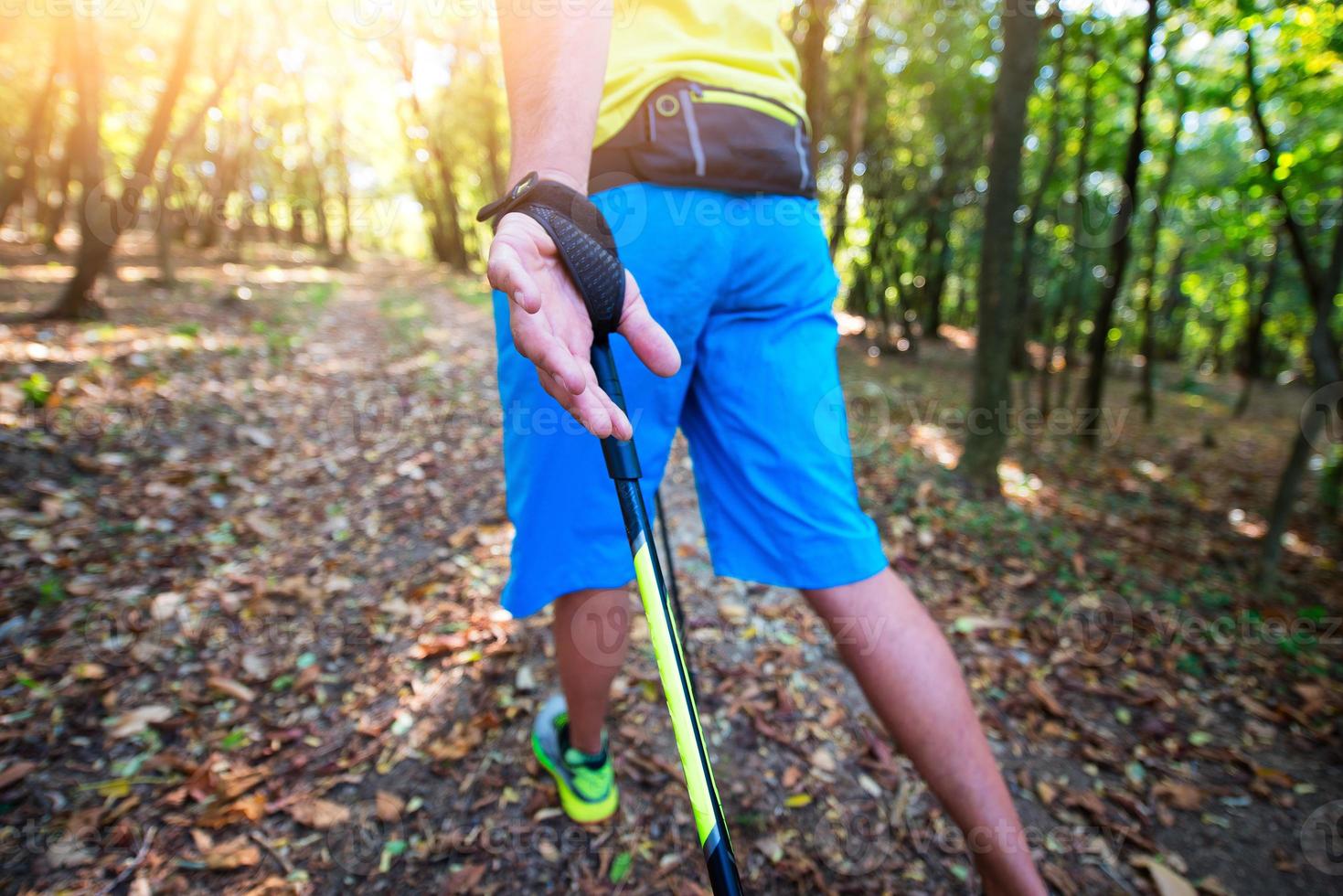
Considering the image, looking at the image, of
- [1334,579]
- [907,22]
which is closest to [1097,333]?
[1334,579]

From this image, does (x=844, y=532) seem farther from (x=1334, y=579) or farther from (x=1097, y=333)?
(x=1097, y=333)

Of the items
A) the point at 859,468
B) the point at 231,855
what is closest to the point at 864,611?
the point at 231,855

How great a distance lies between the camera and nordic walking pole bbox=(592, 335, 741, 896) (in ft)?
3.03

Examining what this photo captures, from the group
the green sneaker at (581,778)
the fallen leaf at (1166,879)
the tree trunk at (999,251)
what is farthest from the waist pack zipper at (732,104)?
the tree trunk at (999,251)

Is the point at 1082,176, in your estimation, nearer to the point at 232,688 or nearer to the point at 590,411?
the point at 590,411

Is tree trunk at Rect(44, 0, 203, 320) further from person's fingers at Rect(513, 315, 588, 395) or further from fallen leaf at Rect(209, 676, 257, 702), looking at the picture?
person's fingers at Rect(513, 315, 588, 395)

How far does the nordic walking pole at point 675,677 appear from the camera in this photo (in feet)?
3.03

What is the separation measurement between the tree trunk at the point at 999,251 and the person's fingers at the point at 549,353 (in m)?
4.74

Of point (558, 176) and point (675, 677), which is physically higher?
point (558, 176)

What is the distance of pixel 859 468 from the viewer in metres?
5.09

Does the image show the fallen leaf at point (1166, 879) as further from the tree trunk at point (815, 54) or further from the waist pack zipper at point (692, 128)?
the tree trunk at point (815, 54)

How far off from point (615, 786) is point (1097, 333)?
344 inches

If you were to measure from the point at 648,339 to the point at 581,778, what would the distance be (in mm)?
1411

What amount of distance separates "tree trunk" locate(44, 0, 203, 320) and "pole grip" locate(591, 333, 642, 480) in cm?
844
